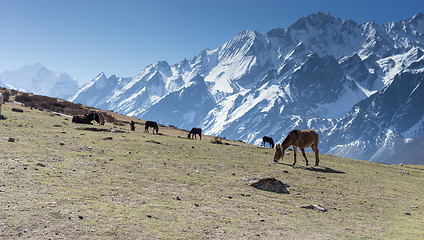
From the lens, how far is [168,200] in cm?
1242

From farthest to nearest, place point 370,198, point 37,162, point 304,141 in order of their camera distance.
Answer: point 304,141, point 370,198, point 37,162

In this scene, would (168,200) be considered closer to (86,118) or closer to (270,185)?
(270,185)

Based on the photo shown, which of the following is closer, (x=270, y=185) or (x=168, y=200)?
(x=168, y=200)

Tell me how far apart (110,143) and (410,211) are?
1870cm

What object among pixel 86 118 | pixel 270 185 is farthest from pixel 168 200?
pixel 86 118

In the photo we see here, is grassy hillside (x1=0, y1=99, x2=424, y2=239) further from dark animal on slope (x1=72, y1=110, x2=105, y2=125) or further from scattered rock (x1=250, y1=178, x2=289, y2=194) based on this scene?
dark animal on slope (x1=72, y1=110, x2=105, y2=125)

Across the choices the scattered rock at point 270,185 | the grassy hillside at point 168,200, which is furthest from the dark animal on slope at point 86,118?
the scattered rock at point 270,185

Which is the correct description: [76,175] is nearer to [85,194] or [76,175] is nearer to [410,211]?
[85,194]

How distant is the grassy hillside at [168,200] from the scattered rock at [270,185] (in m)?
0.53

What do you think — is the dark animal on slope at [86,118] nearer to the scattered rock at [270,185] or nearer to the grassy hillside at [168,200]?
the grassy hillside at [168,200]

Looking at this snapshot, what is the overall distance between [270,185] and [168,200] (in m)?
6.02

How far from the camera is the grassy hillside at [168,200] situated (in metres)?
9.42

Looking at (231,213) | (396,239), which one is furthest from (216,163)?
(396,239)

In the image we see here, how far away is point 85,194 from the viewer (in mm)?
11734
